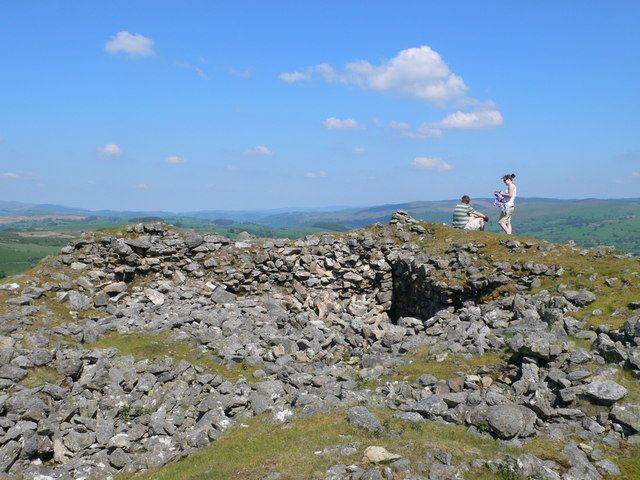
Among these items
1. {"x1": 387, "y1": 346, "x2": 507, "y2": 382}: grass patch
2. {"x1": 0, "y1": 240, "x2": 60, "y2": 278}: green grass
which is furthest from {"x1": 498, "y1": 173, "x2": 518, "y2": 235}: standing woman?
{"x1": 0, "y1": 240, "x2": 60, "y2": 278}: green grass

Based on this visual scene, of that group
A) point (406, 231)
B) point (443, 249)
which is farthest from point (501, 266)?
point (406, 231)

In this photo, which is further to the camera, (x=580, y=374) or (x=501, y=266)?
(x=501, y=266)

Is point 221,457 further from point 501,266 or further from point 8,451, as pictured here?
point 501,266

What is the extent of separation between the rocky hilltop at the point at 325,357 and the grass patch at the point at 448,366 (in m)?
0.07

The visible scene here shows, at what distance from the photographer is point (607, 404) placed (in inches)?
472

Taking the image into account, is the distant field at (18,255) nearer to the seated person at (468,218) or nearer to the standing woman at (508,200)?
the seated person at (468,218)

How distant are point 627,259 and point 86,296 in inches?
999

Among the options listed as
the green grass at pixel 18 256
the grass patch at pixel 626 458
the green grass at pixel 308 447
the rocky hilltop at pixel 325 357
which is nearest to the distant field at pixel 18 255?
the green grass at pixel 18 256

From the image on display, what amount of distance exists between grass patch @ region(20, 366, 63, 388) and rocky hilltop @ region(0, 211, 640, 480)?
75mm

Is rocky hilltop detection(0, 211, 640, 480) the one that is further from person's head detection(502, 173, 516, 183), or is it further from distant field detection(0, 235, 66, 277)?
distant field detection(0, 235, 66, 277)

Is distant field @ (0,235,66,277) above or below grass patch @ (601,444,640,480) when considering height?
below

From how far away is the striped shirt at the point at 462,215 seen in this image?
1072 inches

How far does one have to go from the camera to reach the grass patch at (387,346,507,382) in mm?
15320

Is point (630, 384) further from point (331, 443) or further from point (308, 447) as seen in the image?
point (308, 447)
